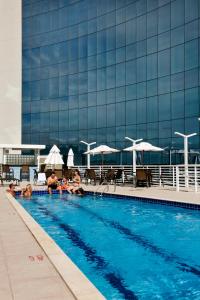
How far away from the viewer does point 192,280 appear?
18.2 feet

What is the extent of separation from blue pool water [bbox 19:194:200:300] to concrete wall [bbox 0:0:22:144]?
79.1 ft

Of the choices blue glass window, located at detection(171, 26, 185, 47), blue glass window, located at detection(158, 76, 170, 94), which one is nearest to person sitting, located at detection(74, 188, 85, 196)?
blue glass window, located at detection(158, 76, 170, 94)

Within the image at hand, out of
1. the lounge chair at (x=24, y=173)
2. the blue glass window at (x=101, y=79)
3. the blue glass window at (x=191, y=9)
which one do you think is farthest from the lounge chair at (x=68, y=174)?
the blue glass window at (x=101, y=79)

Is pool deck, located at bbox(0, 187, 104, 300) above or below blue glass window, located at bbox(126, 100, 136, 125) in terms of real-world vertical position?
below

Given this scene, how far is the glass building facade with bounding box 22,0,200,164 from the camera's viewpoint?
27.9 metres

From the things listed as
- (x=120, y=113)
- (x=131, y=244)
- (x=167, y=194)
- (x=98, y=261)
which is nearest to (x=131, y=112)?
(x=120, y=113)

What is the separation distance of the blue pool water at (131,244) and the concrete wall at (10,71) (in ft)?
79.1

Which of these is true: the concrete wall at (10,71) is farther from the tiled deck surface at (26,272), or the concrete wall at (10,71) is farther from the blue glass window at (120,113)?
the tiled deck surface at (26,272)

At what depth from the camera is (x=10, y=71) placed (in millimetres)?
37875

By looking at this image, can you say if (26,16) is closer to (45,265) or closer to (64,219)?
(64,219)

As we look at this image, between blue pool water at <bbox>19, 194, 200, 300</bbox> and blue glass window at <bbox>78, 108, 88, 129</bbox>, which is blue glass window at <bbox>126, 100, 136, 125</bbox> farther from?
blue pool water at <bbox>19, 194, 200, 300</bbox>

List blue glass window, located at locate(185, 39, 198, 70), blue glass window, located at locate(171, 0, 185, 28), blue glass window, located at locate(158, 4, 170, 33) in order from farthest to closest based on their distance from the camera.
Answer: blue glass window, located at locate(158, 4, 170, 33), blue glass window, located at locate(171, 0, 185, 28), blue glass window, located at locate(185, 39, 198, 70)

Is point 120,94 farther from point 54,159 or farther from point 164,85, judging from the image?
point 54,159

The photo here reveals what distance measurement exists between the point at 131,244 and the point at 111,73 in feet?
90.9
